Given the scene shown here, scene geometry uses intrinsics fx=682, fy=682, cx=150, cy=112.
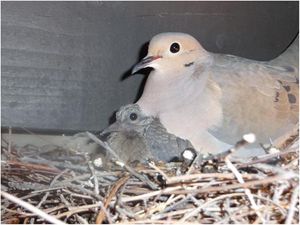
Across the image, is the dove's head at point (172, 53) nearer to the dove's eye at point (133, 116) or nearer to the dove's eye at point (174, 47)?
the dove's eye at point (174, 47)

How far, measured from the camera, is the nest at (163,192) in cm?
154

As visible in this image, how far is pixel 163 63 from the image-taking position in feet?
7.55

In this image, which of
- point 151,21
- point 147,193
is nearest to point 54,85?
point 151,21

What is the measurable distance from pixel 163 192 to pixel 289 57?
3.29 feet

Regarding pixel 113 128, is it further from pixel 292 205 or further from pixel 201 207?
pixel 292 205

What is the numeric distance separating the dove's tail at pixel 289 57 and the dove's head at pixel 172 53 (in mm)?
275

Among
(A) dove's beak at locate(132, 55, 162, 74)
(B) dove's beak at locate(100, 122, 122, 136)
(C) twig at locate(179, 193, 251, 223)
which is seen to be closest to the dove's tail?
(A) dove's beak at locate(132, 55, 162, 74)

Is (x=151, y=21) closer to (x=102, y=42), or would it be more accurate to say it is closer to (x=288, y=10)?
(x=102, y=42)

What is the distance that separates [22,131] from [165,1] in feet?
2.02

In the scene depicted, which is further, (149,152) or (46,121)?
(149,152)

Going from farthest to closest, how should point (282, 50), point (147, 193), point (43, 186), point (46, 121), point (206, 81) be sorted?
1. point (282, 50)
2. point (206, 81)
3. point (46, 121)
4. point (43, 186)
5. point (147, 193)

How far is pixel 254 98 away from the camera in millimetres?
2295

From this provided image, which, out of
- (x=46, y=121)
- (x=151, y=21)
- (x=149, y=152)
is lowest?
(x=149, y=152)

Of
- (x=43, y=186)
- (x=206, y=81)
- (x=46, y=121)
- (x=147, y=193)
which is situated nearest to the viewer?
(x=147, y=193)
